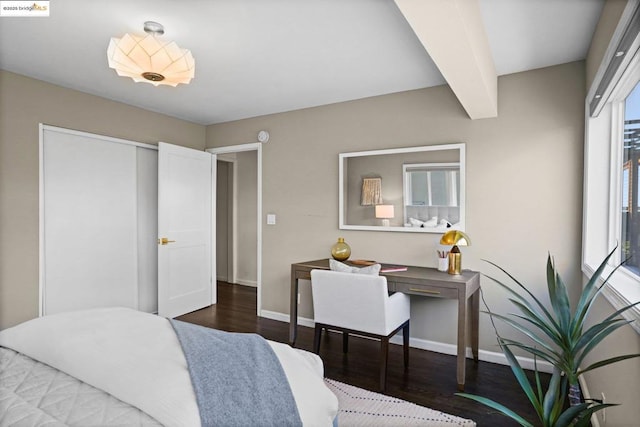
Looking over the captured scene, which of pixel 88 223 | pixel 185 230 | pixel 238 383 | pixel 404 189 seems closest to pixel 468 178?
pixel 404 189

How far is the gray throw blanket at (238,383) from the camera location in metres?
1.17

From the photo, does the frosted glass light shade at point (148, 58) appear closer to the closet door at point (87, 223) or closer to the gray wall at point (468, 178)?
the closet door at point (87, 223)

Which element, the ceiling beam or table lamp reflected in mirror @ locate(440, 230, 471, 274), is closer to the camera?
the ceiling beam

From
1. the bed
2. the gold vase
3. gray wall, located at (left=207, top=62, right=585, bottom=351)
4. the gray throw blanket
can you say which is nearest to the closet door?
gray wall, located at (left=207, top=62, right=585, bottom=351)

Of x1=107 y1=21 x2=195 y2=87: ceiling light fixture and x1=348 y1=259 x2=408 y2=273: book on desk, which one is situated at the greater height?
x1=107 y1=21 x2=195 y2=87: ceiling light fixture

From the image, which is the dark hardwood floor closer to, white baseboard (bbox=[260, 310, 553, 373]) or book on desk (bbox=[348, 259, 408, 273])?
white baseboard (bbox=[260, 310, 553, 373])

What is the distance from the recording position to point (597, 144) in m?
2.40

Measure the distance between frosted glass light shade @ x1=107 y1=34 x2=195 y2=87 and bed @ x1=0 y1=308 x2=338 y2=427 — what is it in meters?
1.46

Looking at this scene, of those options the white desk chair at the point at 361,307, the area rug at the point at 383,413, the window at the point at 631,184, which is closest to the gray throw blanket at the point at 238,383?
the area rug at the point at 383,413

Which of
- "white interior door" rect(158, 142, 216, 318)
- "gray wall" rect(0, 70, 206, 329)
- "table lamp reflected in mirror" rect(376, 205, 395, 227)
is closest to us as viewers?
"gray wall" rect(0, 70, 206, 329)

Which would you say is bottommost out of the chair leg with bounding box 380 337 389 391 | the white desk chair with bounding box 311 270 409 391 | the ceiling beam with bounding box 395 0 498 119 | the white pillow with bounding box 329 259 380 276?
the chair leg with bounding box 380 337 389 391

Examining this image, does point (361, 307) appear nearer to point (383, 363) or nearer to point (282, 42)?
point (383, 363)

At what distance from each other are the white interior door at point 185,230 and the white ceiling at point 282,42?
3.19 ft

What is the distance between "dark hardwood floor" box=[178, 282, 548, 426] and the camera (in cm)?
223
